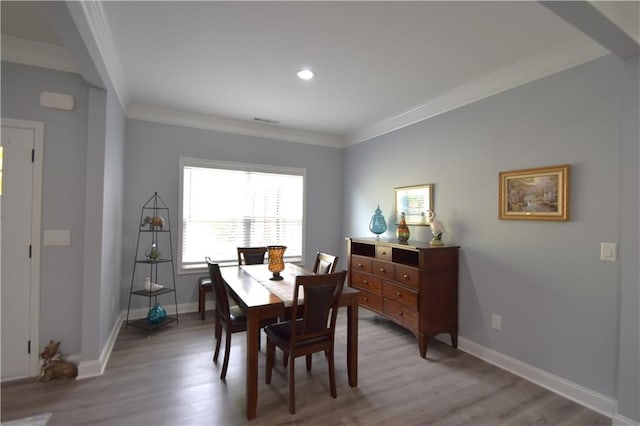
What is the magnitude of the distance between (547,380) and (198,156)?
4447 millimetres

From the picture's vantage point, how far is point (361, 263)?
12.5 ft

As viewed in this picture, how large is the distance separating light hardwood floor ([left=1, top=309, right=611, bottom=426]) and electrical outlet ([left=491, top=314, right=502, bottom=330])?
353mm

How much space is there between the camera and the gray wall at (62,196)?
243 centimetres

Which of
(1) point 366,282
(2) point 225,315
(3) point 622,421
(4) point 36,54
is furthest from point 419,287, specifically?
(4) point 36,54

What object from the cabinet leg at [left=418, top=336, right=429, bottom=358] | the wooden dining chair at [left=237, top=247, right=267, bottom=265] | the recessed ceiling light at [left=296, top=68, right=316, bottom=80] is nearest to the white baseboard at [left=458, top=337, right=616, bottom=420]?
the cabinet leg at [left=418, top=336, right=429, bottom=358]

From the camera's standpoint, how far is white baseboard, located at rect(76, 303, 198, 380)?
2465 mm

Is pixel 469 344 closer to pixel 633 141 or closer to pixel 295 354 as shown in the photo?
pixel 295 354

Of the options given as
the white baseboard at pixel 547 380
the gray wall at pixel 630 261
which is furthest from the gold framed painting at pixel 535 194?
the white baseboard at pixel 547 380

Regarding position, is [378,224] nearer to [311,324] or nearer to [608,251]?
[311,324]

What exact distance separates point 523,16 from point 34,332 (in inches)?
171

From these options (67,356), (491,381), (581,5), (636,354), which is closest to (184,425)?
(67,356)

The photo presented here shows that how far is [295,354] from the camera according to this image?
6.89 feet

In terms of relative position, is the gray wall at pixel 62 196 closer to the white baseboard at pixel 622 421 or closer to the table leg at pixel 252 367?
the table leg at pixel 252 367

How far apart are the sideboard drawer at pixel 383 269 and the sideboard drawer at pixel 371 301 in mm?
268
